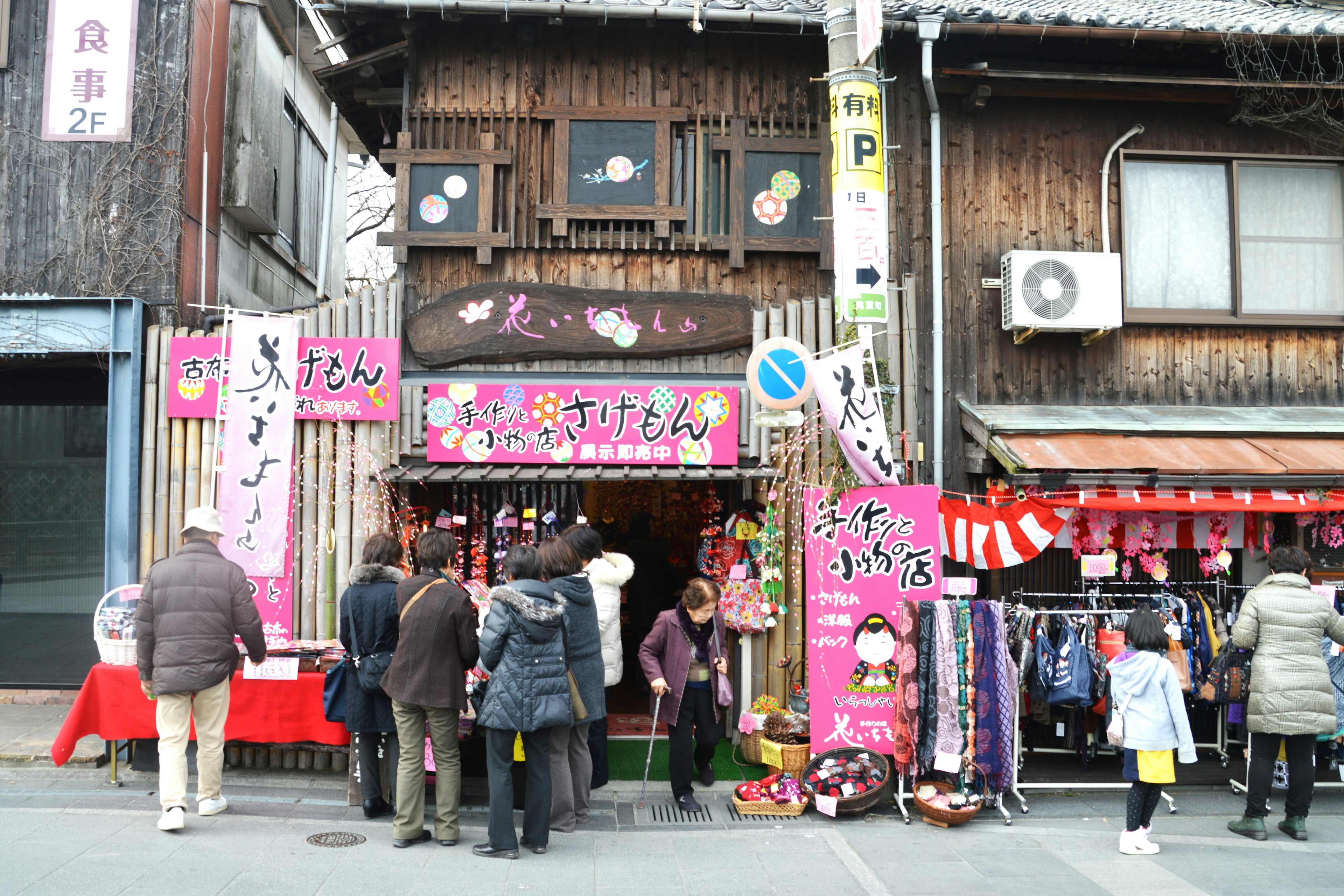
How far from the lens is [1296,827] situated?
667 centimetres

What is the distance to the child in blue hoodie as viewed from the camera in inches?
240

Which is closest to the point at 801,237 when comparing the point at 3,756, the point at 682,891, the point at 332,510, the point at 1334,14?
the point at 332,510

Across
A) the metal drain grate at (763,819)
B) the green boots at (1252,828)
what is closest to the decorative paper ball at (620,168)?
the metal drain grate at (763,819)

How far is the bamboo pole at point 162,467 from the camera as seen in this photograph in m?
8.01

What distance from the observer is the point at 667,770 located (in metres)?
7.96

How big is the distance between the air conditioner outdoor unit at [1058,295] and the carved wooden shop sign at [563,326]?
2559mm

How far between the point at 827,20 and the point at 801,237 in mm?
1983

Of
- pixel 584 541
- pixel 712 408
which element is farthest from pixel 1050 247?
pixel 584 541

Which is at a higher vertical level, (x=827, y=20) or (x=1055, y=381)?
(x=827, y=20)

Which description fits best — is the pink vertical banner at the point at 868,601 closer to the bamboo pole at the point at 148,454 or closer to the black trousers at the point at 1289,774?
the black trousers at the point at 1289,774

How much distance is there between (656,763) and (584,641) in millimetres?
2179

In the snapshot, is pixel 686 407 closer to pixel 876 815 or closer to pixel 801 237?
pixel 801 237

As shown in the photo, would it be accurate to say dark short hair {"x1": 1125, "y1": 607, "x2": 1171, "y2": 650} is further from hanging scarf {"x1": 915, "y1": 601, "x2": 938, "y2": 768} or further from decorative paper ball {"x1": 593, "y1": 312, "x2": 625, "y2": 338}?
decorative paper ball {"x1": 593, "y1": 312, "x2": 625, "y2": 338}

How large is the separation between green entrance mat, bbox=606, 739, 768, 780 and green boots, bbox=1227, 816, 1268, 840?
11.8 ft
